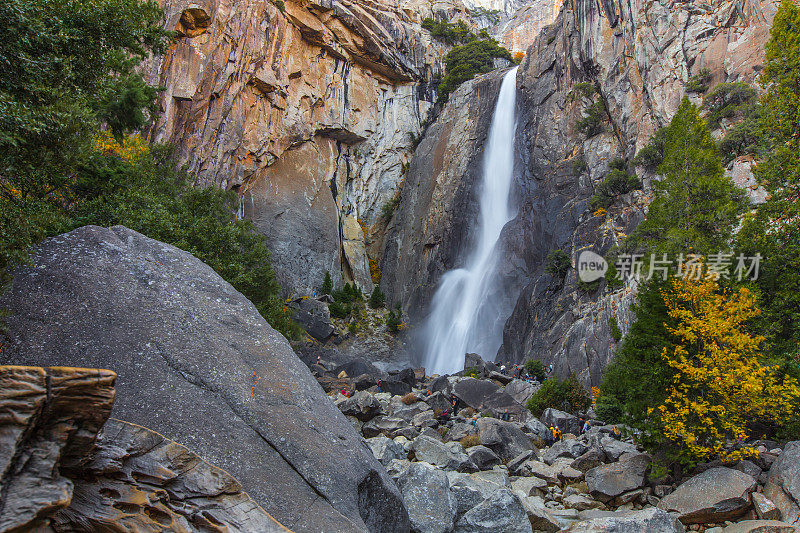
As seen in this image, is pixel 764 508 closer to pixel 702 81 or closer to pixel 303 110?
pixel 702 81

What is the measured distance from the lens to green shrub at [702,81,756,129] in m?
25.1

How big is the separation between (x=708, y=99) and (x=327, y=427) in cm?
2892

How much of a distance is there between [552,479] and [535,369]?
1496cm

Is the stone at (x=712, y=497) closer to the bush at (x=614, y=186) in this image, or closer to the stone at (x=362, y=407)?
the stone at (x=362, y=407)

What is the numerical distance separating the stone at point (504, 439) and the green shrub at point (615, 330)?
8.61 m

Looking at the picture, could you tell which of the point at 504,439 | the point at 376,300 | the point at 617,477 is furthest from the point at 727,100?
the point at 376,300

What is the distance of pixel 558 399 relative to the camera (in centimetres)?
2220

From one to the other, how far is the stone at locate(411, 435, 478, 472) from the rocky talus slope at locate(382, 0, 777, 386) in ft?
43.6

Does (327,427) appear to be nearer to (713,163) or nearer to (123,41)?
(123,41)

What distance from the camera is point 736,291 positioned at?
13.3 meters

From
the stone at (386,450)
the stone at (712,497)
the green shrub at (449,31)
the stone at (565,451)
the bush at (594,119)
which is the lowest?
the stone at (386,450)

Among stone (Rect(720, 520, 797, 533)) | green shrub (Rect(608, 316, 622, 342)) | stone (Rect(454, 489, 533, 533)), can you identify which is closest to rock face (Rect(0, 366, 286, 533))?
stone (Rect(454, 489, 533, 533))

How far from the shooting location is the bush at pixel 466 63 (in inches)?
2199

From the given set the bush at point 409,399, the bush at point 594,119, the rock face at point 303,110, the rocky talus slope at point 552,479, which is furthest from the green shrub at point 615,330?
the rock face at point 303,110
